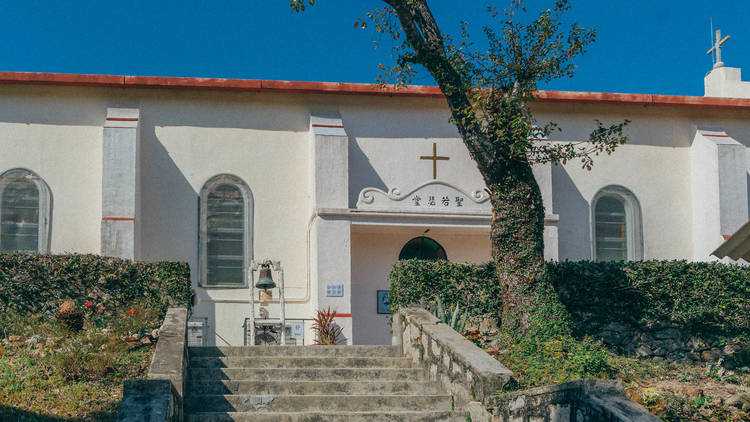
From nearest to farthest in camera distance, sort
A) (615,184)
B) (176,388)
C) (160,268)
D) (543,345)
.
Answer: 1. (176,388)
2. (543,345)
3. (160,268)
4. (615,184)

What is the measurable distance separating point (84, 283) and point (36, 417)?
3.67 m

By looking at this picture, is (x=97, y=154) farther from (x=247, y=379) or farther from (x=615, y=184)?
(x=615, y=184)

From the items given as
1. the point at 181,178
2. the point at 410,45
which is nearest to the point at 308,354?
the point at 410,45

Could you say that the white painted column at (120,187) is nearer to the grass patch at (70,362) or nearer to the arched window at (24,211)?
the arched window at (24,211)

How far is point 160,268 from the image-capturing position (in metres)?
12.6

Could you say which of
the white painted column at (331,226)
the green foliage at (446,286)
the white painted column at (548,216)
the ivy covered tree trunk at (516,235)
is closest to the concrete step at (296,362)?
the green foliage at (446,286)

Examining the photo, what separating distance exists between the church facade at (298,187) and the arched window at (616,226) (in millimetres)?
29

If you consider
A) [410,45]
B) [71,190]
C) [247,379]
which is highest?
[410,45]

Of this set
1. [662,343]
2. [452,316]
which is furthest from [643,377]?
[662,343]

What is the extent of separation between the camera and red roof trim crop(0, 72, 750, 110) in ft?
55.6

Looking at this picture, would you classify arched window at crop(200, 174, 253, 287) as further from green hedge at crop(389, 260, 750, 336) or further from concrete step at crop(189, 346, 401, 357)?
green hedge at crop(389, 260, 750, 336)

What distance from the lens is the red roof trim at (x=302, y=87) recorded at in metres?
17.0

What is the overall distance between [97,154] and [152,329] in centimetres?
629

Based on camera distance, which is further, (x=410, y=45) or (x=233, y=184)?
(x=233, y=184)
